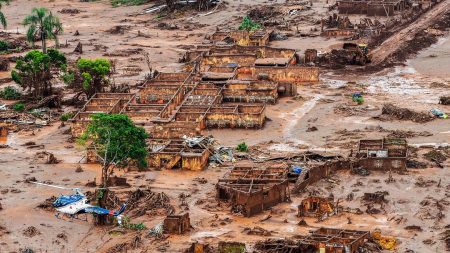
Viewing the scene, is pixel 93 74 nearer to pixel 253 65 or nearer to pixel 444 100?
pixel 253 65

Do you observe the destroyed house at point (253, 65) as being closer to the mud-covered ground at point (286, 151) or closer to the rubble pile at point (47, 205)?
the mud-covered ground at point (286, 151)

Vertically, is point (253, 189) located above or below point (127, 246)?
above

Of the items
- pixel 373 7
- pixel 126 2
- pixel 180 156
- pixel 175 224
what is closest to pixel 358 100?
pixel 180 156

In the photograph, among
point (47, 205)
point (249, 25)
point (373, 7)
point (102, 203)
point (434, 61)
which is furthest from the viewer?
point (373, 7)

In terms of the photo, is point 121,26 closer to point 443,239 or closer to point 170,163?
point 170,163

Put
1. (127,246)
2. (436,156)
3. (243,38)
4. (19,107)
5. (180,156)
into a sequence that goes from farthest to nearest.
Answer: (243,38), (19,107), (436,156), (180,156), (127,246)

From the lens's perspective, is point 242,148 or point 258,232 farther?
point 242,148

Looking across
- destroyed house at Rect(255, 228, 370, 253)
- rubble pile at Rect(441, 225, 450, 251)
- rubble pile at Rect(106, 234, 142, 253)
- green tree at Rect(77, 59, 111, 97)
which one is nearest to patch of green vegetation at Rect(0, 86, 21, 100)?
green tree at Rect(77, 59, 111, 97)
